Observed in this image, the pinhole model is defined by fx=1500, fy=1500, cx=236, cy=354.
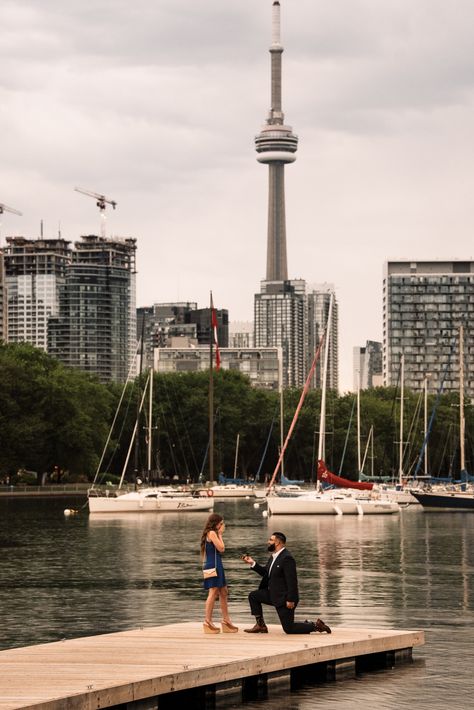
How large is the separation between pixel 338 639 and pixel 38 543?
49.1 m

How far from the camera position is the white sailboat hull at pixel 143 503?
11119 cm

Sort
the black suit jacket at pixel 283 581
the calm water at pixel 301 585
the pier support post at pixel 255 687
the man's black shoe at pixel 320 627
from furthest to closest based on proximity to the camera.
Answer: the man's black shoe at pixel 320 627 < the black suit jacket at pixel 283 581 < the calm water at pixel 301 585 < the pier support post at pixel 255 687

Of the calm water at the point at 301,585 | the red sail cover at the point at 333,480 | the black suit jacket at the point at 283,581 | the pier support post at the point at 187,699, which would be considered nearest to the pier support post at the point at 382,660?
the calm water at the point at 301,585

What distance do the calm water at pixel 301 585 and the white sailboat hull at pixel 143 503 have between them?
12795 mm

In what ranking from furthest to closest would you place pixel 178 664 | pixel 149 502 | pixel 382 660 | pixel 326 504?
pixel 149 502
pixel 326 504
pixel 382 660
pixel 178 664

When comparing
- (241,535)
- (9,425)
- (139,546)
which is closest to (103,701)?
(139,546)

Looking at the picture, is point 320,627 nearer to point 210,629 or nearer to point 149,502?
point 210,629

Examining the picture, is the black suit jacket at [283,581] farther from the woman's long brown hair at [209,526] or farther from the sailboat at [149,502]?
the sailboat at [149,502]

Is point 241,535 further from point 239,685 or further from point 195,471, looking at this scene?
point 195,471

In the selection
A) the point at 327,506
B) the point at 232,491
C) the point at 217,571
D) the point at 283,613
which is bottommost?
the point at 232,491

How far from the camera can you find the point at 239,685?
90.2ft

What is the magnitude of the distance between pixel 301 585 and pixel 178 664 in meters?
25.4

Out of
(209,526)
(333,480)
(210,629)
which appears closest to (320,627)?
(210,629)

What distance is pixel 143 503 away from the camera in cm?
11175
